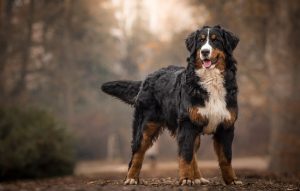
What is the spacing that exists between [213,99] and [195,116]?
36 cm

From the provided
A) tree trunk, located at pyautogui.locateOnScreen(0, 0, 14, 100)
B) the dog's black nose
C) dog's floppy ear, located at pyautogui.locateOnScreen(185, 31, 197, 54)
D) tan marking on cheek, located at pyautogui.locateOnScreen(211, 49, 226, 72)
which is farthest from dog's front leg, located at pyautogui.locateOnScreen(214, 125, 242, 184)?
tree trunk, located at pyautogui.locateOnScreen(0, 0, 14, 100)

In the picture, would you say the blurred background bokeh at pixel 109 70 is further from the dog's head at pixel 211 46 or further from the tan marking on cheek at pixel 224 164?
the dog's head at pixel 211 46

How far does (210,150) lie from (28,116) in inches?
715

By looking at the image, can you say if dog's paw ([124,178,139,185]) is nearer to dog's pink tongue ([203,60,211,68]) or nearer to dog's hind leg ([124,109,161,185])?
dog's hind leg ([124,109,161,185])

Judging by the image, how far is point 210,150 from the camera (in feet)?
115

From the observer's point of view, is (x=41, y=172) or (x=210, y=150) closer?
(x=41, y=172)

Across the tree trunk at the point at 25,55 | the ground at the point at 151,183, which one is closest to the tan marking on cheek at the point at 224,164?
the ground at the point at 151,183

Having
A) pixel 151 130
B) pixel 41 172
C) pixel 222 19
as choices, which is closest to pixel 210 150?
pixel 222 19

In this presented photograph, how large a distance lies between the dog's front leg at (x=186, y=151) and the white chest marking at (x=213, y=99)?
220 millimetres

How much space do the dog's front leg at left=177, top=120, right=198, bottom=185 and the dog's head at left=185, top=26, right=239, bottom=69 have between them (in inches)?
36.2

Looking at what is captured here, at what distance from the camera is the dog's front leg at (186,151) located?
324 inches

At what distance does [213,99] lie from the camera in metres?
8.17

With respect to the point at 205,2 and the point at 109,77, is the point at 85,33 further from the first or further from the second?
the point at 205,2

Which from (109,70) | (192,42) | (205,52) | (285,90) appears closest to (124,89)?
(192,42)
